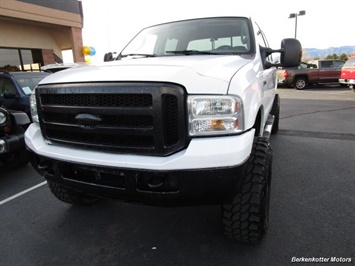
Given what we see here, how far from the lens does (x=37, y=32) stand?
1366cm

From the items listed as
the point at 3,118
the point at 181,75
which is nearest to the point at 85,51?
the point at 3,118

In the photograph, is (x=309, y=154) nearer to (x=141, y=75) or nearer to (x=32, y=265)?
(x=141, y=75)

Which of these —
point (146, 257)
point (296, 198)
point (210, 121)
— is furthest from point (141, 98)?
point (296, 198)

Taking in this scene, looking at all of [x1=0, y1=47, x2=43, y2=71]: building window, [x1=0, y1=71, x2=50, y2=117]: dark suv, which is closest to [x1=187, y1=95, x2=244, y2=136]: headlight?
[x1=0, y1=71, x2=50, y2=117]: dark suv

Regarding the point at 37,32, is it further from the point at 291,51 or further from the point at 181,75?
the point at 181,75

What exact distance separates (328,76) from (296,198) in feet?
50.6

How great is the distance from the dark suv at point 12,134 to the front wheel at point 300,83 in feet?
50.2

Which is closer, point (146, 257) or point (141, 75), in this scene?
point (141, 75)

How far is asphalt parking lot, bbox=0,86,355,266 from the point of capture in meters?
2.16

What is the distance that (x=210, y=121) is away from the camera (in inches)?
68.4

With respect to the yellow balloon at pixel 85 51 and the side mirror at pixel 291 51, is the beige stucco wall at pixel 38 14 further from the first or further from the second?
the side mirror at pixel 291 51

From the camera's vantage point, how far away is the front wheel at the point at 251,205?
196cm

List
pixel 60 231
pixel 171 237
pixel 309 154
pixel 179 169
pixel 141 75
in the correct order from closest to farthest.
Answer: pixel 179 169, pixel 141 75, pixel 171 237, pixel 60 231, pixel 309 154

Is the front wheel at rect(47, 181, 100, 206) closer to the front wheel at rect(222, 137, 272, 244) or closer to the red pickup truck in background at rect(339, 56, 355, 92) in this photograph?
the front wheel at rect(222, 137, 272, 244)
